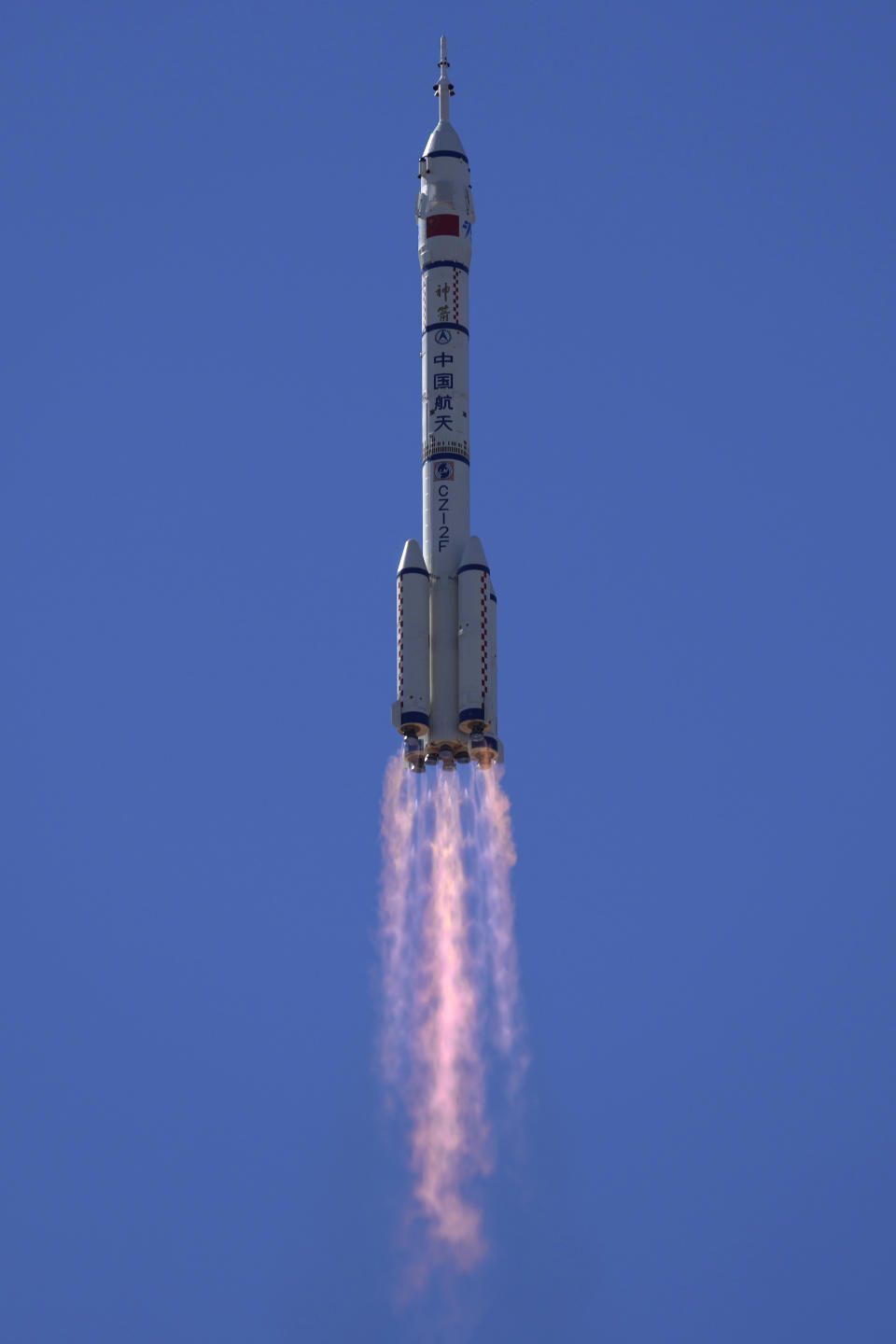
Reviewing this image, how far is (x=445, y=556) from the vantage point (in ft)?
302

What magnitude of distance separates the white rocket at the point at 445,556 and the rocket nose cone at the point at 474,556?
36mm

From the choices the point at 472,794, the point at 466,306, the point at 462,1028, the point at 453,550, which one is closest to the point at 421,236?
the point at 466,306

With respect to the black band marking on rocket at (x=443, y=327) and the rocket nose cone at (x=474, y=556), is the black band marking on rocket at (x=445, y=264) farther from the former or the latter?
the rocket nose cone at (x=474, y=556)

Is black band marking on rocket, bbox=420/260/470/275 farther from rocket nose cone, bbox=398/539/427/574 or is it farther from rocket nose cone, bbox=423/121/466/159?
rocket nose cone, bbox=398/539/427/574

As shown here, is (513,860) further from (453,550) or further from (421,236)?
(421,236)

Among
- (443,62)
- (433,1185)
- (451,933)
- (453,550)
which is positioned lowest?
(433,1185)

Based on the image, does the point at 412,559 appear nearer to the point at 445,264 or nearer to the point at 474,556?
the point at 474,556

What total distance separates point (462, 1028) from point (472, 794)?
21.9 feet

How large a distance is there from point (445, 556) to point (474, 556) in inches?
44.3

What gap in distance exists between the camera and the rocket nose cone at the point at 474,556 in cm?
9100

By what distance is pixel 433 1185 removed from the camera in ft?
309

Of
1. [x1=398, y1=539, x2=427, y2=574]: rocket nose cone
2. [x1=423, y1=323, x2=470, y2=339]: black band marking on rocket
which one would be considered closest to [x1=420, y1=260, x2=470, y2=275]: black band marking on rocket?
[x1=423, y1=323, x2=470, y2=339]: black band marking on rocket

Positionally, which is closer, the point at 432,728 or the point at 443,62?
the point at 432,728

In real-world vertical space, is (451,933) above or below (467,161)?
below
